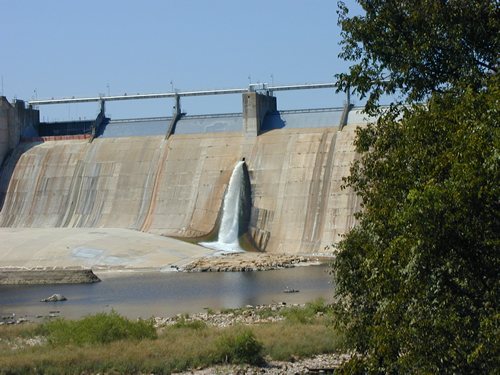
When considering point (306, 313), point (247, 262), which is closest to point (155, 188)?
point (247, 262)

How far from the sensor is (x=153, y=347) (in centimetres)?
2839

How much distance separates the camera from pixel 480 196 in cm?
1320

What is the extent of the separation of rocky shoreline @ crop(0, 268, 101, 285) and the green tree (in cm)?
4447

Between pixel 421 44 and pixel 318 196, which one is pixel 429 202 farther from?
pixel 318 196

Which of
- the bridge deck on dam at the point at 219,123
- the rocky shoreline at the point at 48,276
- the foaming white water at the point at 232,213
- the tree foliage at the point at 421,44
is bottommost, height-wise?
the rocky shoreline at the point at 48,276

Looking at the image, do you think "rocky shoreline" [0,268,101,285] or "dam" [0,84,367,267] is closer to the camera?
"rocky shoreline" [0,268,101,285]

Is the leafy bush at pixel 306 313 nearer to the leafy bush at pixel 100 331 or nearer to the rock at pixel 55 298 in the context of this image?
the leafy bush at pixel 100 331

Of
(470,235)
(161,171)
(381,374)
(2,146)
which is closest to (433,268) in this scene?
(470,235)

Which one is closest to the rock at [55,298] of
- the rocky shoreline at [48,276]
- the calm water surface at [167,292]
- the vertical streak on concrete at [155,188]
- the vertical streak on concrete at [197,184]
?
the calm water surface at [167,292]

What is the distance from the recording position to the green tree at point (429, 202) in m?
13.5

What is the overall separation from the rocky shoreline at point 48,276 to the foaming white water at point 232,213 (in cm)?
1410

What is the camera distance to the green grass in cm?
2631

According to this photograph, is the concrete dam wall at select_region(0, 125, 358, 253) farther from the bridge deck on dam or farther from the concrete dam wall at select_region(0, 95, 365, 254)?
the bridge deck on dam

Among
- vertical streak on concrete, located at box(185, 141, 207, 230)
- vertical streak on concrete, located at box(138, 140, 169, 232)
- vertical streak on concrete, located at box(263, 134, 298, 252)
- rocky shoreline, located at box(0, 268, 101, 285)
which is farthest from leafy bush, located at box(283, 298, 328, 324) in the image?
vertical streak on concrete, located at box(138, 140, 169, 232)
